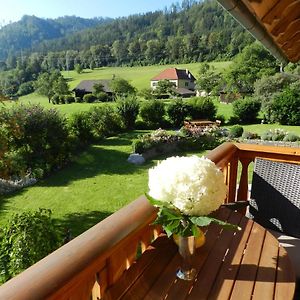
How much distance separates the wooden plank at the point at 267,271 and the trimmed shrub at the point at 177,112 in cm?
1731

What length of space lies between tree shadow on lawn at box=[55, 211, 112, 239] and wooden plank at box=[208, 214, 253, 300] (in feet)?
16.6

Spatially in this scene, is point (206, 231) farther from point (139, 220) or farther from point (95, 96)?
point (95, 96)

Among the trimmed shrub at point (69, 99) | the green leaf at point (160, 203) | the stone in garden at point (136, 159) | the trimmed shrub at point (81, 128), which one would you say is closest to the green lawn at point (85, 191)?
the stone in garden at point (136, 159)

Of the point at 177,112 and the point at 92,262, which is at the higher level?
the point at 92,262

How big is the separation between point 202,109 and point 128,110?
4.34 metres

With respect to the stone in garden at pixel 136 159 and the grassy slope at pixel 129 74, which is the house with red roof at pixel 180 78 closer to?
the grassy slope at pixel 129 74

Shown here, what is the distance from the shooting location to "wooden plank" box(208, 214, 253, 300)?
1.16m

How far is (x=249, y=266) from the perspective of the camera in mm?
1340

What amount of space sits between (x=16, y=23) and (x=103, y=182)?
6504 inches

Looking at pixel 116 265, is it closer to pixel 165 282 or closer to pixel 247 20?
pixel 165 282

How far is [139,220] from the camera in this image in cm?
130

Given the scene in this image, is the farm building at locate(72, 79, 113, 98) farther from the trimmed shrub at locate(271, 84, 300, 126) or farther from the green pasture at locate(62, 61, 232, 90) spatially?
the trimmed shrub at locate(271, 84, 300, 126)

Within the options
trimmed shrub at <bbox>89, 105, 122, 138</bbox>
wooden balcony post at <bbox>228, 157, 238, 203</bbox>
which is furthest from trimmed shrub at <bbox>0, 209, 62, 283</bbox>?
trimmed shrub at <bbox>89, 105, 122, 138</bbox>

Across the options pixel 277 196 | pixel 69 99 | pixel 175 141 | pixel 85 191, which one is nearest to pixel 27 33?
pixel 69 99
